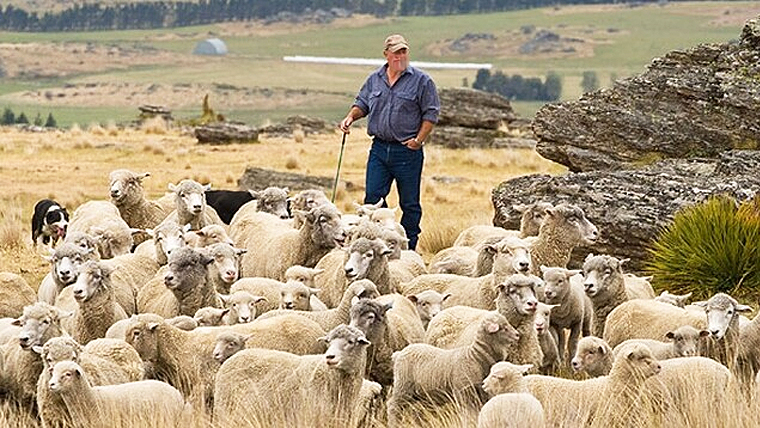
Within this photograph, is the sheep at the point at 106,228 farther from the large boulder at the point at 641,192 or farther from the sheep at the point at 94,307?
the large boulder at the point at 641,192

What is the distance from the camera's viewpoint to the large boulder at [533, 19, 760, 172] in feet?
51.1

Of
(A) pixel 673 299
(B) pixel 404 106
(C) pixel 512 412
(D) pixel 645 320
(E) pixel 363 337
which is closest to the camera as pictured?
(C) pixel 512 412

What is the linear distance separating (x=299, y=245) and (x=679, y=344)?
4476 mm

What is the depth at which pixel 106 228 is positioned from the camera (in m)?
14.9

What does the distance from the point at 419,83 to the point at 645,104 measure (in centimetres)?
262

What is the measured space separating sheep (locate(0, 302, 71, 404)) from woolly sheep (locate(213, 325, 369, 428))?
4.67 ft

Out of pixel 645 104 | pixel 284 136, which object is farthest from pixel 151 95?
pixel 645 104

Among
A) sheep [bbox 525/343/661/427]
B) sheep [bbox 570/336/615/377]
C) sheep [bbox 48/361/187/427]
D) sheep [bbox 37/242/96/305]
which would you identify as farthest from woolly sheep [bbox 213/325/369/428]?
sheep [bbox 37/242/96/305]

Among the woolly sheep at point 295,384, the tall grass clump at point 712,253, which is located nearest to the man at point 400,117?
the tall grass clump at point 712,253

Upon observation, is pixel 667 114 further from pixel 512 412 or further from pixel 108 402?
pixel 108 402

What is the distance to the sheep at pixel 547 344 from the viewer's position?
1093 cm

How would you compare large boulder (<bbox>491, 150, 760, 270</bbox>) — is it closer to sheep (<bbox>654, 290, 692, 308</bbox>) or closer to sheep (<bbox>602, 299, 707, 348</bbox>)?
sheep (<bbox>654, 290, 692, 308</bbox>)

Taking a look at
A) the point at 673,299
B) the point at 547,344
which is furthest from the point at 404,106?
the point at 547,344

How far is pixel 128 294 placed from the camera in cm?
1278
